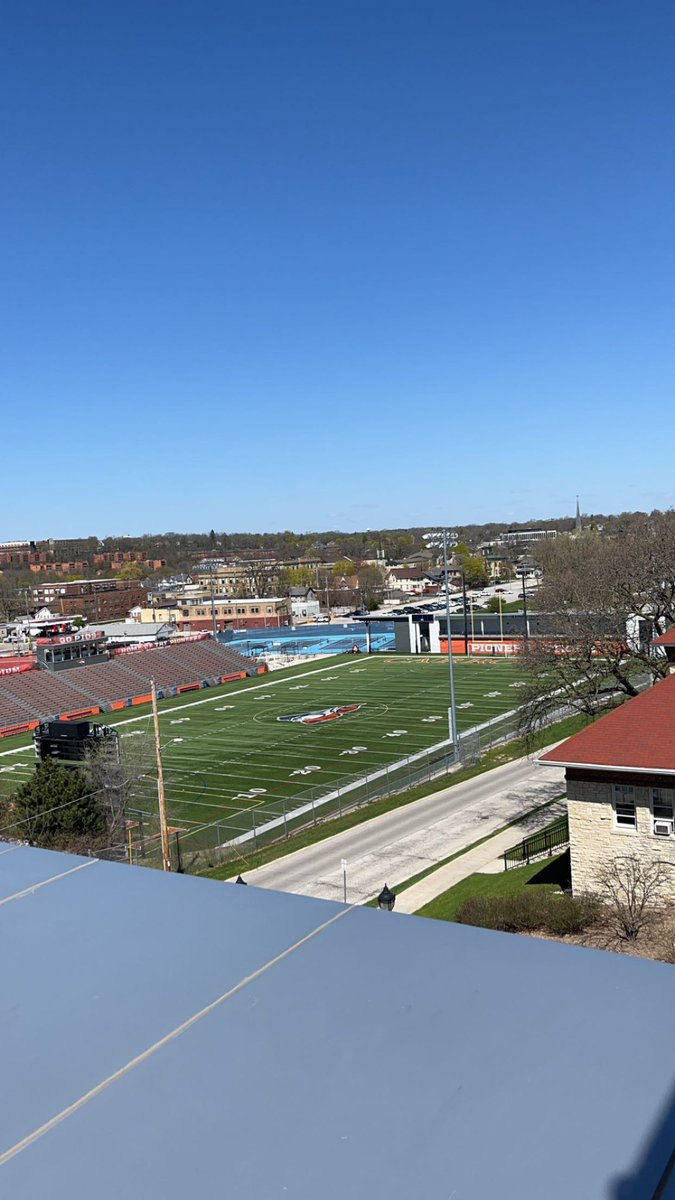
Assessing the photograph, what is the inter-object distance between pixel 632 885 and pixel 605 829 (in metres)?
1.32

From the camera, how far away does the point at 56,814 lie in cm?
2752

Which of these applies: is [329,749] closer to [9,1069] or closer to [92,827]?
[92,827]

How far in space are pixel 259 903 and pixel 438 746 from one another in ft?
126

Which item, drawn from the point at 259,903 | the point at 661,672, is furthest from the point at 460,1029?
the point at 661,672

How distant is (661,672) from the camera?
30922 mm

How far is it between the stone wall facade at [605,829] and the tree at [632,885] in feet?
0.33

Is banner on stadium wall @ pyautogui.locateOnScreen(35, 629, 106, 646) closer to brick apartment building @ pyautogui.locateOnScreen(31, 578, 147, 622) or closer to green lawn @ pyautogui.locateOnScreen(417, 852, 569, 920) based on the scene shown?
brick apartment building @ pyautogui.locateOnScreen(31, 578, 147, 622)

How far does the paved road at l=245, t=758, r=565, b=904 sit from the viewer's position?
25.6m

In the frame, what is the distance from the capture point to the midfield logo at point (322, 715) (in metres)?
51.9

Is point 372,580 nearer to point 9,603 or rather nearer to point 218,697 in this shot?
point 9,603

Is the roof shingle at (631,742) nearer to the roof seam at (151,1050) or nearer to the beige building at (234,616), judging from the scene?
the roof seam at (151,1050)

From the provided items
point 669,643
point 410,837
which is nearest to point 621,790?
point 669,643

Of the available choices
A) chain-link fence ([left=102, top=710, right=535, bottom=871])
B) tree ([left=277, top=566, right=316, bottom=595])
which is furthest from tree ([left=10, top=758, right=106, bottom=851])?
tree ([left=277, top=566, right=316, bottom=595])

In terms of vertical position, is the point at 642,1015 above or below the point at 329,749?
above
